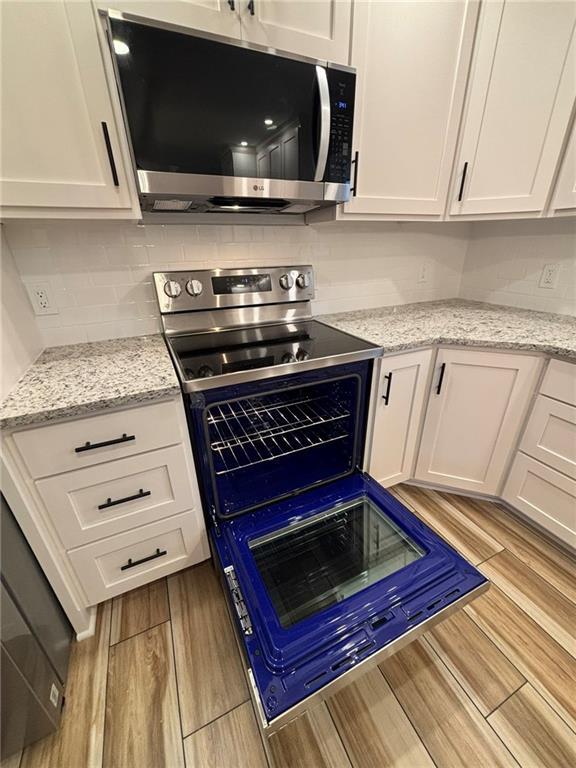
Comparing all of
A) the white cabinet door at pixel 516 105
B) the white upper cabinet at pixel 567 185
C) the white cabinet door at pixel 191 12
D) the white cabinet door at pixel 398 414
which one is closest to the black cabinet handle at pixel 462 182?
the white cabinet door at pixel 516 105

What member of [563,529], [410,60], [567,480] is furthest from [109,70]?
[563,529]

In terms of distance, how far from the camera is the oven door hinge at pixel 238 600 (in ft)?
2.82

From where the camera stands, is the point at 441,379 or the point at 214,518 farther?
the point at 441,379

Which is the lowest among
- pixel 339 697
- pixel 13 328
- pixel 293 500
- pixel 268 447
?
pixel 339 697

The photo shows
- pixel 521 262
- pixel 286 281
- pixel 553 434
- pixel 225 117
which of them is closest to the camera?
pixel 225 117

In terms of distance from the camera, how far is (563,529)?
1.45 m

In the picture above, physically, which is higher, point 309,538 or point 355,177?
point 355,177

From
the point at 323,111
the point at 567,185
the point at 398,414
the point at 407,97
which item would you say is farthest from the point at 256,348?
the point at 567,185

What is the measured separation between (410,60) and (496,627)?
7.45 feet

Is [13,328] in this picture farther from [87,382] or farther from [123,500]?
[123,500]

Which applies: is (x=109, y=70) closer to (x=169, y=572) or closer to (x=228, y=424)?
(x=228, y=424)

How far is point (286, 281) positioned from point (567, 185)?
1.28 meters

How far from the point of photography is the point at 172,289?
1.42 m

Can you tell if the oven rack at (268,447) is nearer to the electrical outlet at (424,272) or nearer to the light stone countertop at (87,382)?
the light stone countertop at (87,382)
